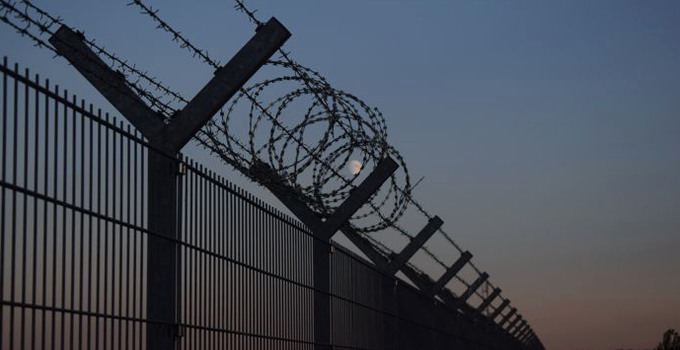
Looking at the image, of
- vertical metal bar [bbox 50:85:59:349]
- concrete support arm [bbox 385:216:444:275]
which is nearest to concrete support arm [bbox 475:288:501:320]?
concrete support arm [bbox 385:216:444:275]

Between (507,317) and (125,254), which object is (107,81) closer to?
(125,254)

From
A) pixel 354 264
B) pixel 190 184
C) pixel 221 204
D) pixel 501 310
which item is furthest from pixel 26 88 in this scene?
pixel 501 310

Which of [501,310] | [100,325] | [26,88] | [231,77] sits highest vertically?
[501,310]

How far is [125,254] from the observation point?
9.43m

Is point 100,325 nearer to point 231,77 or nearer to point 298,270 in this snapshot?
point 231,77

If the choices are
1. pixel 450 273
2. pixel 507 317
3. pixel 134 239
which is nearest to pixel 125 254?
pixel 134 239

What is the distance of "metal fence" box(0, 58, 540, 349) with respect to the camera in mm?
7844

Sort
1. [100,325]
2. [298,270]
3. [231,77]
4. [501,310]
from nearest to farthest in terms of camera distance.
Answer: [100,325]
[231,77]
[298,270]
[501,310]

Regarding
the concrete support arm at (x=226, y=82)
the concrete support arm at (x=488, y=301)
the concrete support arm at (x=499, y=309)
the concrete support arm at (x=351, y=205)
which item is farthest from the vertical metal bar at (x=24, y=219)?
the concrete support arm at (x=499, y=309)

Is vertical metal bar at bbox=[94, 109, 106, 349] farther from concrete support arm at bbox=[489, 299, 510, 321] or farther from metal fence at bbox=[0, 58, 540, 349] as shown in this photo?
concrete support arm at bbox=[489, 299, 510, 321]

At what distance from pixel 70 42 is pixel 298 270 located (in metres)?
4.76

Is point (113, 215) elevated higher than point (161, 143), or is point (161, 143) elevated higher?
point (161, 143)

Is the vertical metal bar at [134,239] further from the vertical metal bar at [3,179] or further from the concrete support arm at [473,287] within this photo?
the concrete support arm at [473,287]

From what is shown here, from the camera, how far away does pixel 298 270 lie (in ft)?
47.1
